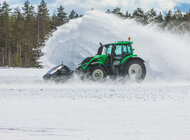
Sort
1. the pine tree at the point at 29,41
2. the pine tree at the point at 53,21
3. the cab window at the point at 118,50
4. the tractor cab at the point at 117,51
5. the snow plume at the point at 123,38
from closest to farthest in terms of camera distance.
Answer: the tractor cab at the point at 117,51 < the cab window at the point at 118,50 < the snow plume at the point at 123,38 < the pine tree at the point at 29,41 < the pine tree at the point at 53,21

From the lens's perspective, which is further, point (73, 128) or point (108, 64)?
point (108, 64)

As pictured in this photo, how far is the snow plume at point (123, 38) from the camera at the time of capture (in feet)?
38.5

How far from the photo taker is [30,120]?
3.87 meters

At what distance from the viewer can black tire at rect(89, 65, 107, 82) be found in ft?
31.2

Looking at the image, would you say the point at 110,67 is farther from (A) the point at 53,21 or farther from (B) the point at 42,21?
(A) the point at 53,21

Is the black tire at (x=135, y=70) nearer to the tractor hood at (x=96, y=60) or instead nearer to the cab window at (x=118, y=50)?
the cab window at (x=118, y=50)

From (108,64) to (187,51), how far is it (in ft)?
16.2

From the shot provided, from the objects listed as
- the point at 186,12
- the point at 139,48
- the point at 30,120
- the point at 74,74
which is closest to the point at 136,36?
the point at 139,48

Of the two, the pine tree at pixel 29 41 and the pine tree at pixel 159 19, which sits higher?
the pine tree at pixel 159 19

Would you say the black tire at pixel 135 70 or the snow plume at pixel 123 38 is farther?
the snow plume at pixel 123 38

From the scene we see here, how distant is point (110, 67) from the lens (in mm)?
9805

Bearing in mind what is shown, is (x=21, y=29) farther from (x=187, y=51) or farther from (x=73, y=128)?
(x=73, y=128)

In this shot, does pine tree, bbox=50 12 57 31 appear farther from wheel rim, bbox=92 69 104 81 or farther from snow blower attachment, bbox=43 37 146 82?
wheel rim, bbox=92 69 104 81

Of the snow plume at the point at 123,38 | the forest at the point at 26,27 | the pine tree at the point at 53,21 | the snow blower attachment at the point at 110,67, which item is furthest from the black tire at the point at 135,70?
the pine tree at the point at 53,21
